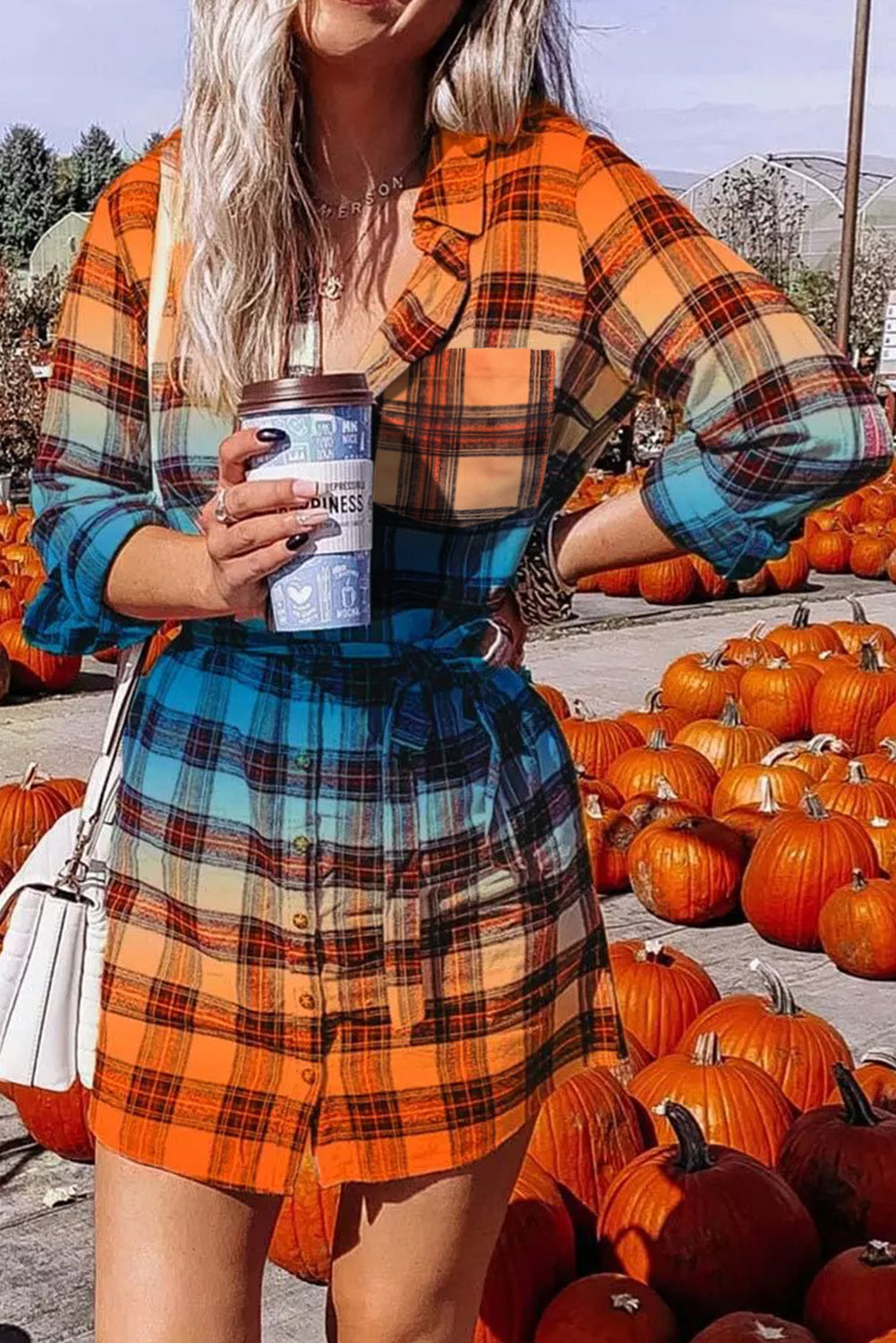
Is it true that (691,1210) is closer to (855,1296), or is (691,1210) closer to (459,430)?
(855,1296)

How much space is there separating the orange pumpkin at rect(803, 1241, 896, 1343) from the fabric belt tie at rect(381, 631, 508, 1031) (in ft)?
4.25

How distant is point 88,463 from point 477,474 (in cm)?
37

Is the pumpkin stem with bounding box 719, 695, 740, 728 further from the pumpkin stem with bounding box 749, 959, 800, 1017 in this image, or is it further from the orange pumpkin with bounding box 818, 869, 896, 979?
the pumpkin stem with bounding box 749, 959, 800, 1017

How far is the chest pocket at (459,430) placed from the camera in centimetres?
161

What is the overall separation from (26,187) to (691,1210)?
236ft

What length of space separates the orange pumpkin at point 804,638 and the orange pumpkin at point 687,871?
279 centimetres

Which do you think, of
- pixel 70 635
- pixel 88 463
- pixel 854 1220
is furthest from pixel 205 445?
pixel 854 1220

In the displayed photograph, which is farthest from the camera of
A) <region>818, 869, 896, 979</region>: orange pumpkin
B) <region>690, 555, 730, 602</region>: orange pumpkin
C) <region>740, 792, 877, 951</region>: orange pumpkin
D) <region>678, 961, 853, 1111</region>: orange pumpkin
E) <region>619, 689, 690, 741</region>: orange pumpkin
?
<region>690, 555, 730, 602</region>: orange pumpkin

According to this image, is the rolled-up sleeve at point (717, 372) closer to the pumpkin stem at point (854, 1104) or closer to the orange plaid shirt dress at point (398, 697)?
the orange plaid shirt dress at point (398, 697)

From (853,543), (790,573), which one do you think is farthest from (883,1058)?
(853,543)

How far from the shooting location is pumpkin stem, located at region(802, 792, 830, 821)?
16.2 ft

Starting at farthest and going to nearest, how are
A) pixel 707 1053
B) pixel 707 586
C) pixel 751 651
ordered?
pixel 707 586 < pixel 751 651 < pixel 707 1053

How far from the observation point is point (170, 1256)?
5.34 ft

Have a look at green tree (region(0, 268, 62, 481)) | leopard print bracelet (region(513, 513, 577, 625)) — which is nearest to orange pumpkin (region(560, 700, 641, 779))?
leopard print bracelet (region(513, 513, 577, 625))
